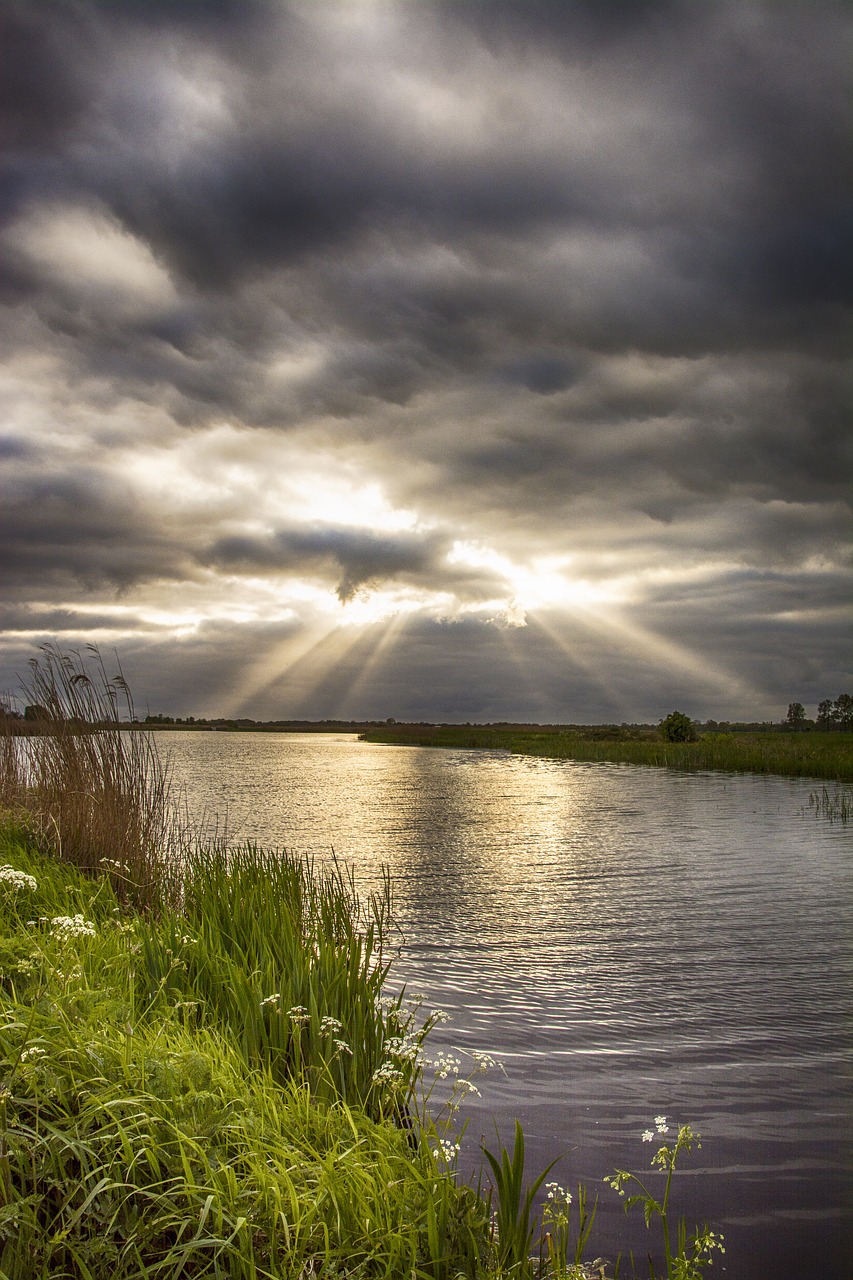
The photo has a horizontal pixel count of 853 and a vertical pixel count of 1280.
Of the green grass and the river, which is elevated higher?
the green grass

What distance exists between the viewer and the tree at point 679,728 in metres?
68.4

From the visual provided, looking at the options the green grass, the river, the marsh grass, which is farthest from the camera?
the marsh grass

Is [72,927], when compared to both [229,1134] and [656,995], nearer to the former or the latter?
[229,1134]

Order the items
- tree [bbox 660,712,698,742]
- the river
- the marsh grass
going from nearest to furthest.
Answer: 1. the river
2. the marsh grass
3. tree [bbox 660,712,698,742]

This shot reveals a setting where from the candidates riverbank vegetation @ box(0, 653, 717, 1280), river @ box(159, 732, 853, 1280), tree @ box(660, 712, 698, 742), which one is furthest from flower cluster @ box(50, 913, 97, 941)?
tree @ box(660, 712, 698, 742)

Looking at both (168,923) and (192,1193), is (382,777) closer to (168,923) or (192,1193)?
(168,923)

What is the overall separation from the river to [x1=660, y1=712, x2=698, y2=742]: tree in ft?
147

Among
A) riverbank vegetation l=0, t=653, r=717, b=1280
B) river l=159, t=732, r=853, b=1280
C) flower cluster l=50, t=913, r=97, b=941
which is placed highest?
flower cluster l=50, t=913, r=97, b=941

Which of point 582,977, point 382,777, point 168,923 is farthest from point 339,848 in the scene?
point 382,777

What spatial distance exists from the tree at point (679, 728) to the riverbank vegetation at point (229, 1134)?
65.4 meters

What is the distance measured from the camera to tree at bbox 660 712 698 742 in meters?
68.4

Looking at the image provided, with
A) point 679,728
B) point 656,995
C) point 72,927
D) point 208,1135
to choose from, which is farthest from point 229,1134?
point 679,728

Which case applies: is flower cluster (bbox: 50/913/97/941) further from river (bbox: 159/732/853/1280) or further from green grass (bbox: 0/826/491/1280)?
river (bbox: 159/732/853/1280)

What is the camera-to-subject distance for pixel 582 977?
9680 mm
